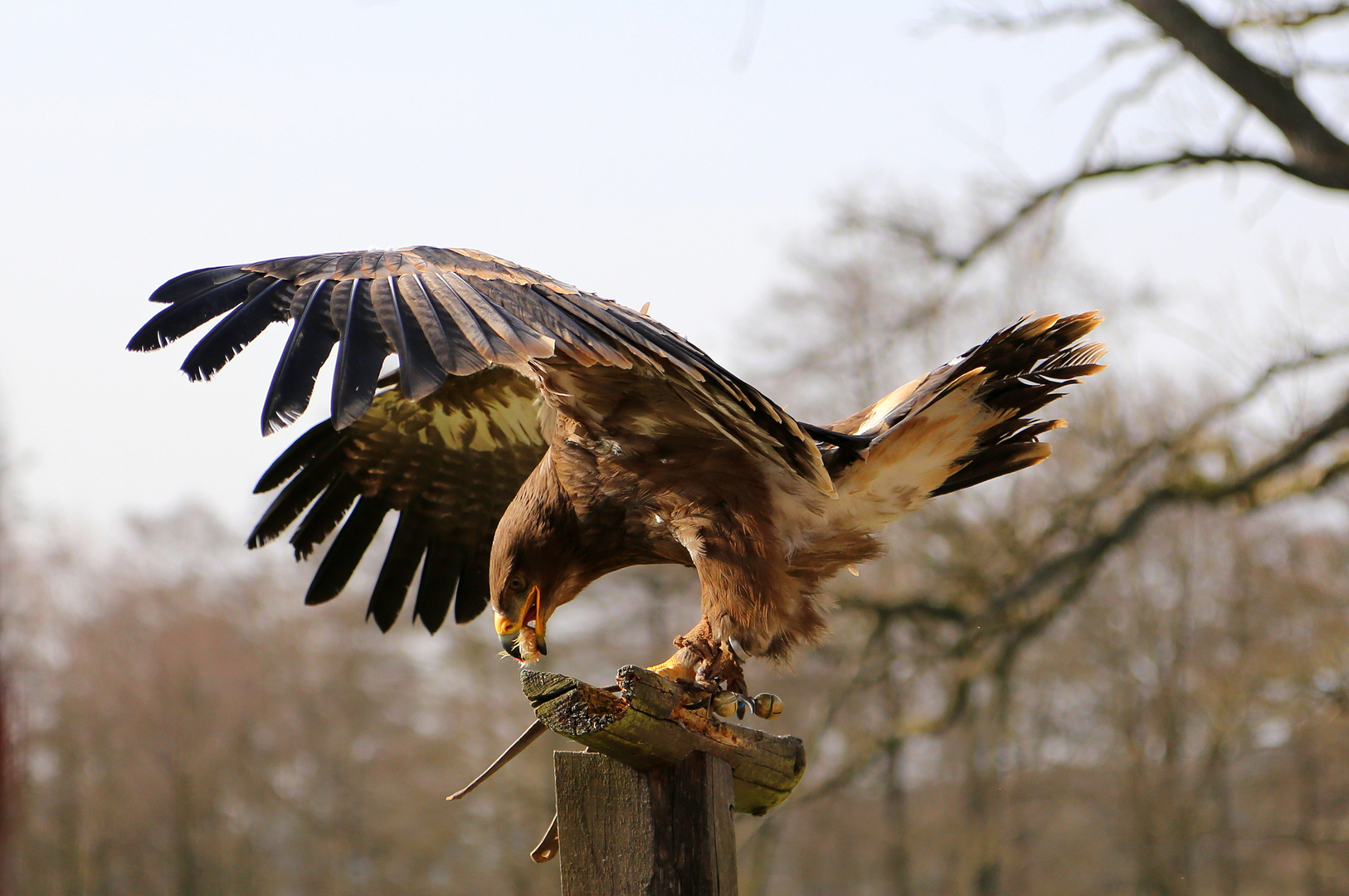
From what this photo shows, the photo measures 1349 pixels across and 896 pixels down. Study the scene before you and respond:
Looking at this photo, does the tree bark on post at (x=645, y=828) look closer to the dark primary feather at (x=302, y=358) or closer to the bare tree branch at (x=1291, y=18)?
the dark primary feather at (x=302, y=358)

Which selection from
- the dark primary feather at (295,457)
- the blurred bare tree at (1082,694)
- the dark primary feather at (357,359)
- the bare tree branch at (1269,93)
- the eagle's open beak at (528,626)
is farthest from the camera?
the blurred bare tree at (1082,694)

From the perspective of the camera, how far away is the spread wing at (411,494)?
3.89 m

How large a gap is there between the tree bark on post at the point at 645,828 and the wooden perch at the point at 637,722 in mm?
47

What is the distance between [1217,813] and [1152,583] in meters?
3.74

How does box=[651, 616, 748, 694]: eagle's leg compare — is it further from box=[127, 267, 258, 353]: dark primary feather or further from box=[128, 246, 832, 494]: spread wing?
box=[127, 267, 258, 353]: dark primary feather

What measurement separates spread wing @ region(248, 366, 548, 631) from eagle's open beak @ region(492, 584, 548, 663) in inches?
38.1

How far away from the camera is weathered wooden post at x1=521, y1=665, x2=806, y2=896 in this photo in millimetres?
2221

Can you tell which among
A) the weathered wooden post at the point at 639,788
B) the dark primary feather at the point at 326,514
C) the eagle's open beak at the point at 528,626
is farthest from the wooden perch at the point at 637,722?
the dark primary feather at the point at 326,514

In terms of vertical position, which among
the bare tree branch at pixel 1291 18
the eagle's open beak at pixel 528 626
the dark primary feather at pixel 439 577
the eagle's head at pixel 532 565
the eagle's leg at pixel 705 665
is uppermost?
the bare tree branch at pixel 1291 18

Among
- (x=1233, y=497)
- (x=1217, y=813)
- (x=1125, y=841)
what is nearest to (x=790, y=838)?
(x=1125, y=841)

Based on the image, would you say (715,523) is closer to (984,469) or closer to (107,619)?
(984,469)

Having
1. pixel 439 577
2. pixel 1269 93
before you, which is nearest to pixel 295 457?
pixel 439 577

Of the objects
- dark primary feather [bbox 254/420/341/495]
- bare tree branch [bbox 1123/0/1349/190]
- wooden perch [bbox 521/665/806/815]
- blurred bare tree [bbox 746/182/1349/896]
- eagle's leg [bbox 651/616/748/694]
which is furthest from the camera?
blurred bare tree [bbox 746/182/1349/896]

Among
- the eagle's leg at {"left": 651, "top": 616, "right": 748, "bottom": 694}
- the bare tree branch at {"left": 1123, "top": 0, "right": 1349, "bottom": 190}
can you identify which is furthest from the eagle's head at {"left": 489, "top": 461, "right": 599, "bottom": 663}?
the bare tree branch at {"left": 1123, "top": 0, "right": 1349, "bottom": 190}
